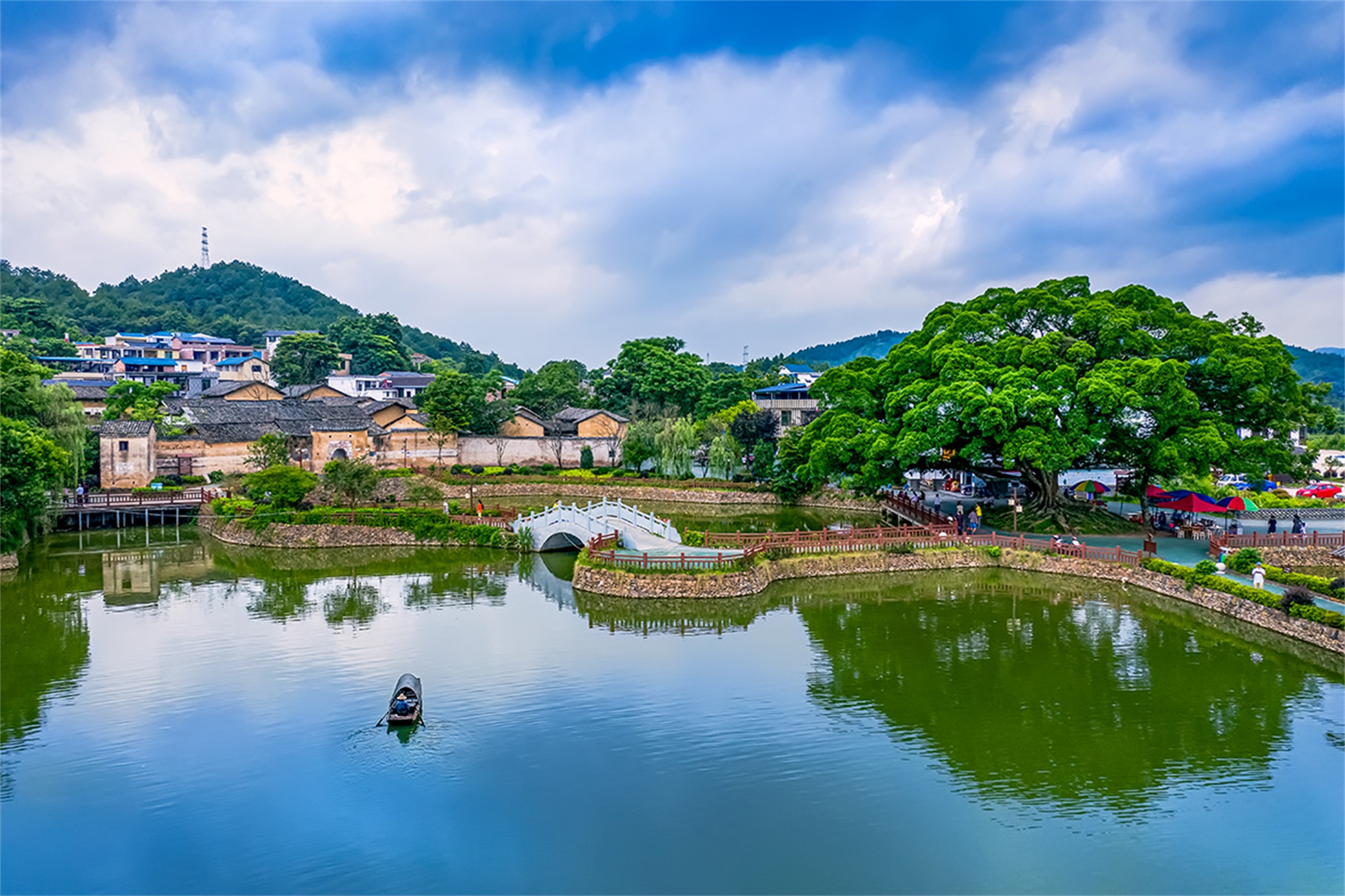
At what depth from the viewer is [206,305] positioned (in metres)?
103

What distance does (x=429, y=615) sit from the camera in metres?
20.2

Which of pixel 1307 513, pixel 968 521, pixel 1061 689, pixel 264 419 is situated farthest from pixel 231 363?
pixel 1307 513

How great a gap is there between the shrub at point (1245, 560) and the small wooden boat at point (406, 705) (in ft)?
62.2

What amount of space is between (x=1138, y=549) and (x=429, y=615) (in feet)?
63.4

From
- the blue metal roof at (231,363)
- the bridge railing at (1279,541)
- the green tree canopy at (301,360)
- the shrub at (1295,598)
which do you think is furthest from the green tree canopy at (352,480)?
the blue metal roof at (231,363)

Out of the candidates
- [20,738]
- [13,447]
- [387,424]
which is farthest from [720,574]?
[387,424]

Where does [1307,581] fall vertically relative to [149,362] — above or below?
below

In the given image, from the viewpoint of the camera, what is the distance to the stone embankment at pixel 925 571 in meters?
18.0

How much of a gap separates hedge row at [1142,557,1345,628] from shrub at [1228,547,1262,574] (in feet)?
3.28

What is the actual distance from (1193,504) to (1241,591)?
22.2 feet

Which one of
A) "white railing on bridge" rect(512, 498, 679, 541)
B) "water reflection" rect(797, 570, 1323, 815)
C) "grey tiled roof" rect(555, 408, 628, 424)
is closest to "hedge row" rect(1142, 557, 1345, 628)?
"water reflection" rect(797, 570, 1323, 815)

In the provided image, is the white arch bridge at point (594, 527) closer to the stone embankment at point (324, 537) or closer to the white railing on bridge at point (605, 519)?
the white railing on bridge at point (605, 519)

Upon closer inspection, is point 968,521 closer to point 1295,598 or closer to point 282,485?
point 1295,598

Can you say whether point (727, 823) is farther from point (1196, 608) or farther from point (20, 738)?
point (1196, 608)
